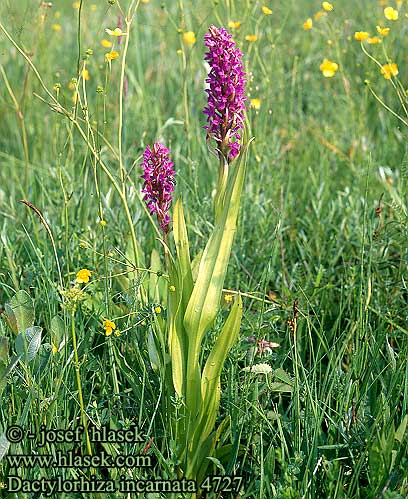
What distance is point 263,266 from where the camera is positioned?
215 centimetres

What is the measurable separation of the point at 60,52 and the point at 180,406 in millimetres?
2993

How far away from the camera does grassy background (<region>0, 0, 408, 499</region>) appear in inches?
56.2

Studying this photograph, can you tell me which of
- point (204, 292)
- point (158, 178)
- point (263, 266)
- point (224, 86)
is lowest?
point (263, 266)

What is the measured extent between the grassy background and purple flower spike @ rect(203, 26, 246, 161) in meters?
0.20

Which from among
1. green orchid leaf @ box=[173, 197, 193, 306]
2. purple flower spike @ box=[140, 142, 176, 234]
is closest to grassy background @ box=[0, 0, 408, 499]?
purple flower spike @ box=[140, 142, 176, 234]

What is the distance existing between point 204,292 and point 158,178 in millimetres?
257

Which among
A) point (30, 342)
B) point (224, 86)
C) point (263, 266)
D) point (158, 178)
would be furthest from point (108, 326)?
point (263, 266)

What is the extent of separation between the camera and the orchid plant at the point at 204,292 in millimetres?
1399

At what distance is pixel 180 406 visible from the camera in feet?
4.56

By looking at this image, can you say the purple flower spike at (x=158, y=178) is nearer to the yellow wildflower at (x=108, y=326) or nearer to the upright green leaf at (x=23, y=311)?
the yellow wildflower at (x=108, y=326)

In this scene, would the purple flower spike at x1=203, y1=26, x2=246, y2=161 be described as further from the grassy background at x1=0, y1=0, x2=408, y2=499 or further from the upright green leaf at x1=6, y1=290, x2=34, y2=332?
the upright green leaf at x1=6, y1=290, x2=34, y2=332

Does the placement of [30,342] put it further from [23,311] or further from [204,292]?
[204,292]

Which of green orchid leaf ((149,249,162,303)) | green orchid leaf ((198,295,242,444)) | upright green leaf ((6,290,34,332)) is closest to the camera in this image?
green orchid leaf ((198,295,242,444))

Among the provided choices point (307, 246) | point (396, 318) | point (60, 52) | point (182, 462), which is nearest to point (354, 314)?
point (396, 318)
